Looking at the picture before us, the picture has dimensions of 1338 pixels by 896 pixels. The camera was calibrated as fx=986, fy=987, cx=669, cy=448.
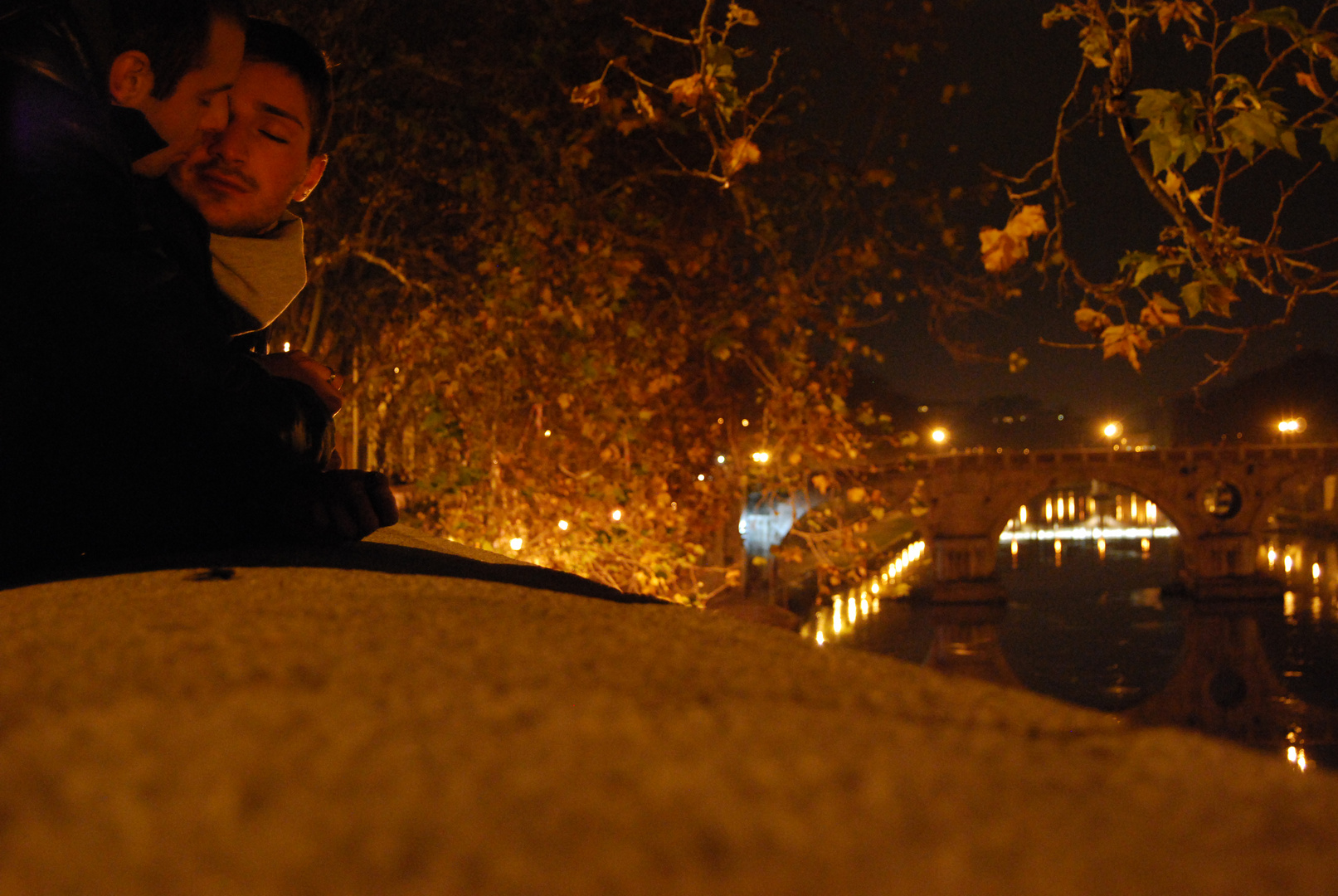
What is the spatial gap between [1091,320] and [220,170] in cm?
250

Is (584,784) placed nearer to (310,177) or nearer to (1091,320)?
(310,177)

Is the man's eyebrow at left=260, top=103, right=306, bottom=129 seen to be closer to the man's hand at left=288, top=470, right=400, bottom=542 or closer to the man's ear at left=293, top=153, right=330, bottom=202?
the man's ear at left=293, top=153, right=330, bottom=202

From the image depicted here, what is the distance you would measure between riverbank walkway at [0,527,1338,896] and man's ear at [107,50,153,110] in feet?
3.72

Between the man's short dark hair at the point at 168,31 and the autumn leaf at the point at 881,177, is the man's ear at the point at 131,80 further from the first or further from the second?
the autumn leaf at the point at 881,177

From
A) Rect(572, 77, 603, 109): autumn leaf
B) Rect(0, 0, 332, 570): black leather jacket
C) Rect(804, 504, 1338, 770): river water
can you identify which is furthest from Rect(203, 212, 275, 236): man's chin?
Rect(804, 504, 1338, 770): river water

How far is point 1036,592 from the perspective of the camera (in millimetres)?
56531

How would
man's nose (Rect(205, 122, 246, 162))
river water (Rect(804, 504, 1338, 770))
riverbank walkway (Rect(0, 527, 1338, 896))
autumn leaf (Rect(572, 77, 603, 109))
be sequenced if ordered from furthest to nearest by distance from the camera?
river water (Rect(804, 504, 1338, 770)), autumn leaf (Rect(572, 77, 603, 109)), man's nose (Rect(205, 122, 246, 162)), riverbank walkway (Rect(0, 527, 1338, 896))

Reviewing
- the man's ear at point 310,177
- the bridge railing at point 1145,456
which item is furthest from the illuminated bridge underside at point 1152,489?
the man's ear at point 310,177

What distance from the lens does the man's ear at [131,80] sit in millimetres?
1636

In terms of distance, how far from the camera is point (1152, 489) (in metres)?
53.8

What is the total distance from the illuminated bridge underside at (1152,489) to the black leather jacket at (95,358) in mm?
50175

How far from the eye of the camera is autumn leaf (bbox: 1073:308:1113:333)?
307cm

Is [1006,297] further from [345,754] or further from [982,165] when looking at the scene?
[345,754]

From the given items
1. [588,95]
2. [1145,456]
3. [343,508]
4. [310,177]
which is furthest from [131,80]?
[1145,456]
